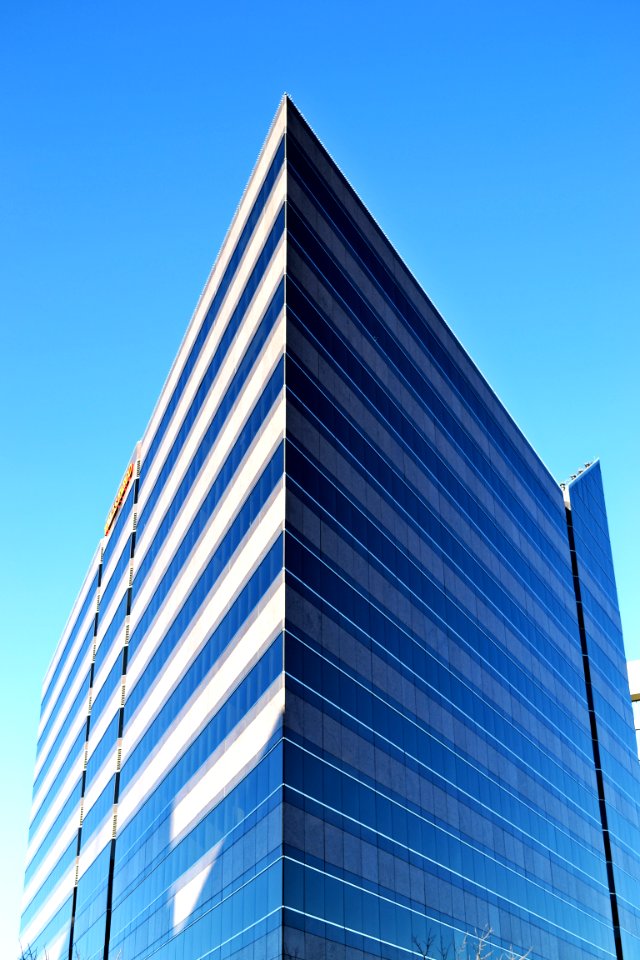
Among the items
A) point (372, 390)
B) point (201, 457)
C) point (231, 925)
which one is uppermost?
point (372, 390)

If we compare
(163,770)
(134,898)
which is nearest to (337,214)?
(163,770)

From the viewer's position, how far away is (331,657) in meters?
51.8

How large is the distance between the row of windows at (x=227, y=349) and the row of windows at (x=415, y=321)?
393 centimetres

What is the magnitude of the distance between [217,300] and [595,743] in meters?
48.1

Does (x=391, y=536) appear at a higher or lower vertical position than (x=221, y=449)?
lower

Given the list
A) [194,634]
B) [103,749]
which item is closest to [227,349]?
[194,634]

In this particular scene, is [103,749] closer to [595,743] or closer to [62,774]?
[62,774]

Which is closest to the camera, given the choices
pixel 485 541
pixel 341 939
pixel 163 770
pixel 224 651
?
pixel 341 939

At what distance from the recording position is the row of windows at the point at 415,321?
6125 cm

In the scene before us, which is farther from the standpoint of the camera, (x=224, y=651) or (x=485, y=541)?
(x=485, y=541)

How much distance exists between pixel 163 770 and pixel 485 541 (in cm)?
2679

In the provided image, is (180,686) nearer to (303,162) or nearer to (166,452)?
(166,452)

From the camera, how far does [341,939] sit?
47.4m

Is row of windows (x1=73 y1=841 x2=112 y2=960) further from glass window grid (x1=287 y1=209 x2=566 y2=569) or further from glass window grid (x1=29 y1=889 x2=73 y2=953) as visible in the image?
glass window grid (x1=287 y1=209 x2=566 y2=569)
